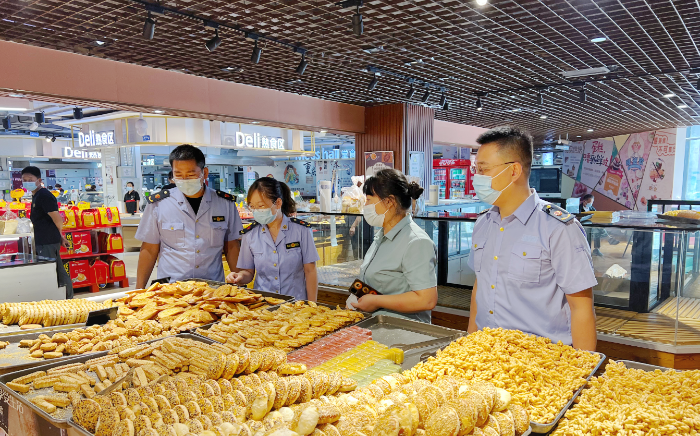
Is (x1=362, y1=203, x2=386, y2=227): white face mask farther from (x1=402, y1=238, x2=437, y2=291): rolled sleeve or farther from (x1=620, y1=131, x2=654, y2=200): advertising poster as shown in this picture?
(x1=620, y1=131, x2=654, y2=200): advertising poster

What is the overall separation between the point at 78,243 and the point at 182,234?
231 inches

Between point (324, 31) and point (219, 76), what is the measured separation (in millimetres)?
2740

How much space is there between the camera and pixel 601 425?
47.9 inches

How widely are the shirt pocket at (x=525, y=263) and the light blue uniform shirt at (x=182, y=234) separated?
229 centimetres

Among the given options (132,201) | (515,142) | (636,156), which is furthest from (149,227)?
(636,156)

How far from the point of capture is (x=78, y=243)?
8.20m

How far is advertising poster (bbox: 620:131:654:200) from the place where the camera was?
1534 centimetres

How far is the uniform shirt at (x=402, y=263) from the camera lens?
2643mm

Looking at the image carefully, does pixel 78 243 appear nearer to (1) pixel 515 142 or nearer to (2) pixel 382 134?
(2) pixel 382 134

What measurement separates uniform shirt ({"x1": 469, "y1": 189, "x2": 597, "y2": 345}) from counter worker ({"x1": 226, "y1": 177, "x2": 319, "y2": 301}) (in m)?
1.45

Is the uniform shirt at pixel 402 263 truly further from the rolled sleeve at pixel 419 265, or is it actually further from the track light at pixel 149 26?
the track light at pixel 149 26

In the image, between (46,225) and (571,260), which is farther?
(46,225)

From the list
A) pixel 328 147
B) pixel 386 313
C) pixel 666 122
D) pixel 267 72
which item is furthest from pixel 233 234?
pixel 328 147

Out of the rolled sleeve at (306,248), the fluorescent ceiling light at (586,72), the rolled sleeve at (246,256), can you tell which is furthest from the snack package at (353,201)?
the fluorescent ceiling light at (586,72)
